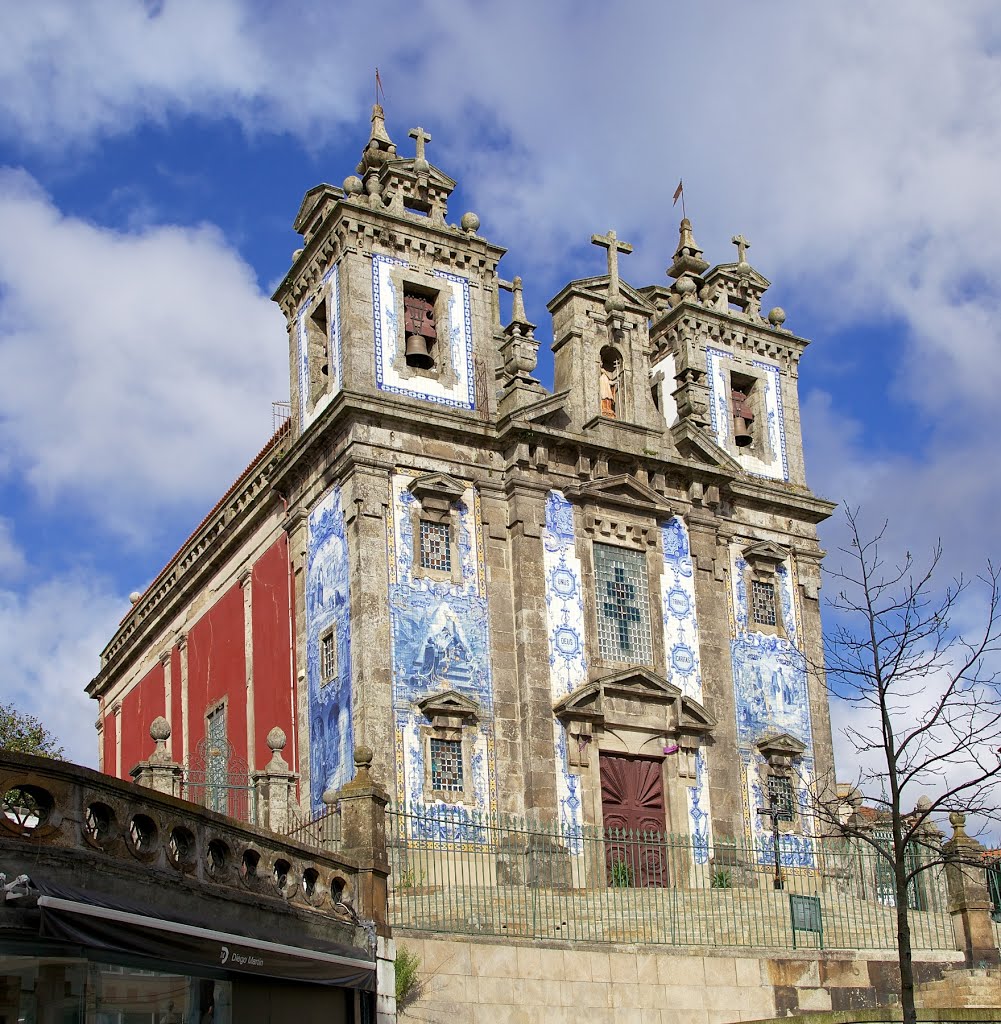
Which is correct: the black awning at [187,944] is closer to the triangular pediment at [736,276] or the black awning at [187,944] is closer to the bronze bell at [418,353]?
the bronze bell at [418,353]

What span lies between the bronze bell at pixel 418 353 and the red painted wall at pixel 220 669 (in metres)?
6.33

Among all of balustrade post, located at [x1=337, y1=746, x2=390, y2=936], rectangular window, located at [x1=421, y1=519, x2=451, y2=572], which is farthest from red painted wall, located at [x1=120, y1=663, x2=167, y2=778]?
balustrade post, located at [x1=337, y1=746, x2=390, y2=936]

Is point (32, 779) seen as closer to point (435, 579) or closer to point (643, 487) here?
point (435, 579)

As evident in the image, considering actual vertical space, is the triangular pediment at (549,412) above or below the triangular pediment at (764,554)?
above

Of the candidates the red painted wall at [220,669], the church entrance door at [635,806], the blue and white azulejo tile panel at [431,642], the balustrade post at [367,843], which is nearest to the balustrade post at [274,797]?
the blue and white azulejo tile panel at [431,642]

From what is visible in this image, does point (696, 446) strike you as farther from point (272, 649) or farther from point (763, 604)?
point (272, 649)

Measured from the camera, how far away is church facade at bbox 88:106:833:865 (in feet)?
86.4

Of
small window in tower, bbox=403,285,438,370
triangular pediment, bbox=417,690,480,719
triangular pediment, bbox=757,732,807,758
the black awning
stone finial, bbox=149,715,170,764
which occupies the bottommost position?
the black awning

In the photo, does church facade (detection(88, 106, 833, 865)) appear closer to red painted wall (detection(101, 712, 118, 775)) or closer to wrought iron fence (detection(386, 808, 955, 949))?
wrought iron fence (detection(386, 808, 955, 949))

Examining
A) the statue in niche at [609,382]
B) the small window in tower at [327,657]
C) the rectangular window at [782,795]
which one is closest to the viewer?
the small window in tower at [327,657]

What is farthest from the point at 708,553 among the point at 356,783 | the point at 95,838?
the point at 95,838

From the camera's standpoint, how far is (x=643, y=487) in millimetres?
29406

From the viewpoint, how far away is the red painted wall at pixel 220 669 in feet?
101

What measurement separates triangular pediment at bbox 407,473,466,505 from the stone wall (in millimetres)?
10257
